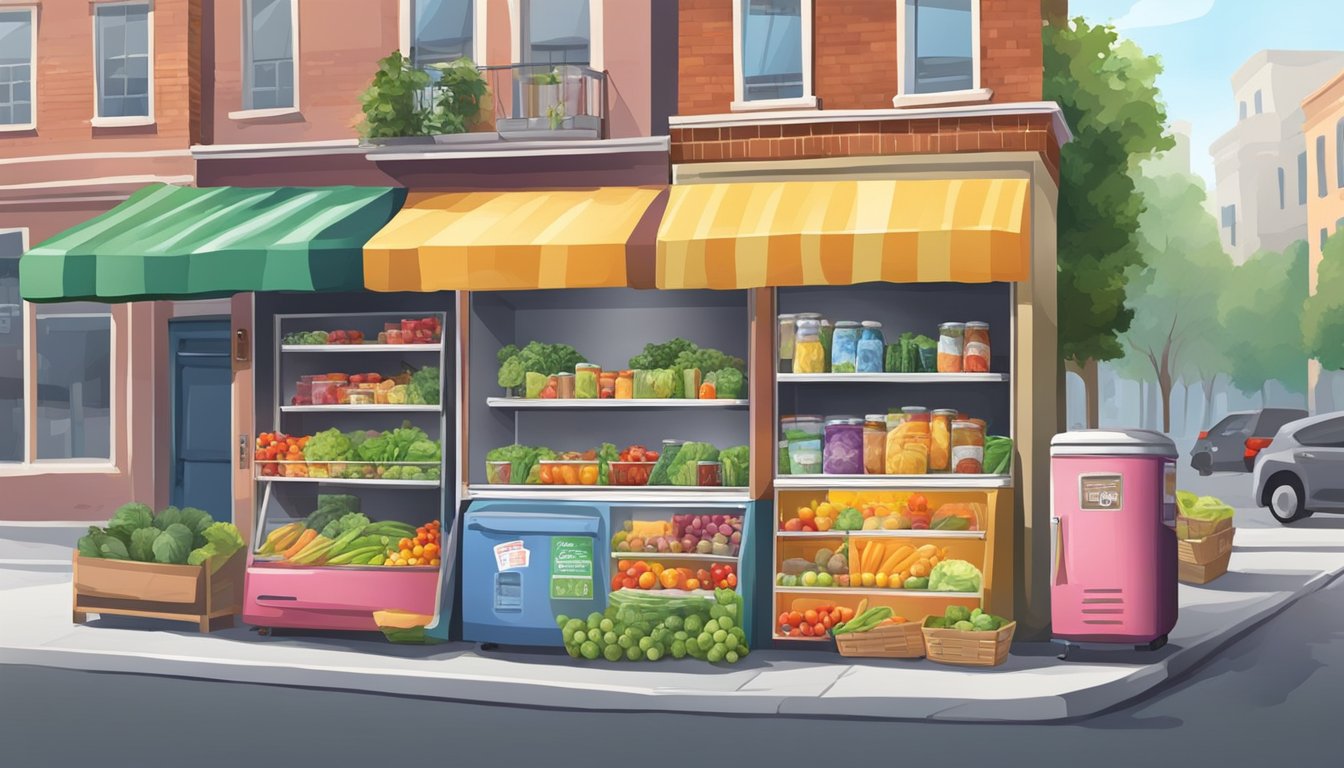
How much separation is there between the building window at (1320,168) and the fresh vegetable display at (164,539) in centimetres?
6350

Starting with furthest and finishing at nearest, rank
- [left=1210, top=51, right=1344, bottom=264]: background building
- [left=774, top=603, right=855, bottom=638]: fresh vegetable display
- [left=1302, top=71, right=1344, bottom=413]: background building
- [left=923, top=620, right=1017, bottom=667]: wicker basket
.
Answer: [left=1210, top=51, right=1344, bottom=264]: background building → [left=1302, top=71, right=1344, bottom=413]: background building → [left=774, top=603, right=855, bottom=638]: fresh vegetable display → [left=923, top=620, right=1017, bottom=667]: wicker basket

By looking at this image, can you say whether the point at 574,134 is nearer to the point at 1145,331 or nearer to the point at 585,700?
the point at 585,700

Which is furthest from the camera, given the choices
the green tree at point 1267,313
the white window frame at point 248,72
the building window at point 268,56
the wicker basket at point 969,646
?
the green tree at point 1267,313

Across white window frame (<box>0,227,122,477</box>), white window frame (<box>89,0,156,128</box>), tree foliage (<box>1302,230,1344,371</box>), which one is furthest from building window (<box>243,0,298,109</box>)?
tree foliage (<box>1302,230,1344,371</box>)

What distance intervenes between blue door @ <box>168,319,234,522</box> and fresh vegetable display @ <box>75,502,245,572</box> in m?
5.33

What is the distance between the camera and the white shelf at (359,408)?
14633mm

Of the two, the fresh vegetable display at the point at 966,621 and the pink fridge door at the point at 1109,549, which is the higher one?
the pink fridge door at the point at 1109,549

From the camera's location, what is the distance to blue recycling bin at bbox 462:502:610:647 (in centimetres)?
1362

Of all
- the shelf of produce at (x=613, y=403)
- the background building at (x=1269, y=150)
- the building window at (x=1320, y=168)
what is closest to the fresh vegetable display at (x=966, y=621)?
the shelf of produce at (x=613, y=403)

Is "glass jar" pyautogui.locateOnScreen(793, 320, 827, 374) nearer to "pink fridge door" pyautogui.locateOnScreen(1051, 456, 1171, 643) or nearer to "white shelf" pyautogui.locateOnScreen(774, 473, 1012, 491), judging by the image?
"white shelf" pyautogui.locateOnScreen(774, 473, 1012, 491)

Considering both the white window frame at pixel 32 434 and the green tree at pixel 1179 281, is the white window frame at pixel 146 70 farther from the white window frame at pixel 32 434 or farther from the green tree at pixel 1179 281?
the green tree at pixel 1179 281

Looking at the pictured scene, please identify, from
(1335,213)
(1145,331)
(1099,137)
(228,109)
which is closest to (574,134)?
(228,109)

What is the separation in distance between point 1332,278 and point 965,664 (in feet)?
Result: 164

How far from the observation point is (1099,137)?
2786 cm
